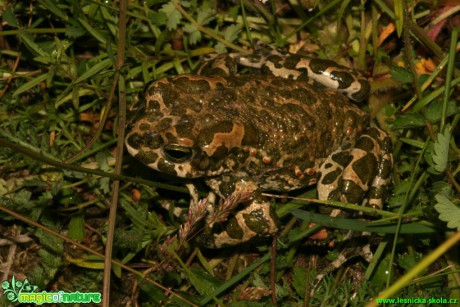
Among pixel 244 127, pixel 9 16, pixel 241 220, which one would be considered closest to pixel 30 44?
pixel 9 16

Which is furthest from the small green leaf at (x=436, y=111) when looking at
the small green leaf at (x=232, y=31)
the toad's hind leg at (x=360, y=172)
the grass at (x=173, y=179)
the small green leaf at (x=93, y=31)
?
the small green leaf at (x=93, y=31)

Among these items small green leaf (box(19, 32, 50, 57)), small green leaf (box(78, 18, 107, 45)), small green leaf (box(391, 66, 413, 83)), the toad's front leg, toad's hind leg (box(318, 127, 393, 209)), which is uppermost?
small green leaf (box(391, 66, 413, 83))

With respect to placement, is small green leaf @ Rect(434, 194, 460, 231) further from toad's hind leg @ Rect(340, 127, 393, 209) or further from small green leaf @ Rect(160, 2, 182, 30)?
small green leaf @ Rect(160, 2, 182, 30)

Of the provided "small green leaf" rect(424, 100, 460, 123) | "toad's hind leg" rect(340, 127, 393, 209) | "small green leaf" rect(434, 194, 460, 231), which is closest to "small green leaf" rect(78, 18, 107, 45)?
"toad's hind leg" rect(340, 127, 393, 209)

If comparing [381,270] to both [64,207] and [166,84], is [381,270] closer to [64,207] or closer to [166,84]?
[166,84]

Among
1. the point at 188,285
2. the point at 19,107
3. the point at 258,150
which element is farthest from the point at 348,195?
the point at 19,107

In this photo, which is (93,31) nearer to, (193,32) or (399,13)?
(193,32)

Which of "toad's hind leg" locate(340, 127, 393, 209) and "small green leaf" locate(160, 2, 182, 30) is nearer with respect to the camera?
"toad's hind leg" locate(340, 127, 393, 209)
